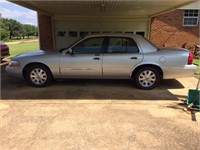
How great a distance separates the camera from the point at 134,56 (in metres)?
6.21

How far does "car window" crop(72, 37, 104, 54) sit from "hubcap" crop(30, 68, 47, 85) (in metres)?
1.22

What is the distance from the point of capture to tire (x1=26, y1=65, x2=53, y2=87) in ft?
21.4

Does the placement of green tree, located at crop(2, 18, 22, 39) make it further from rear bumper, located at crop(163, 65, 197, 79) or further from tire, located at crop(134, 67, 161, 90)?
rear bumper, located at crop(163, 65, 197, 79)

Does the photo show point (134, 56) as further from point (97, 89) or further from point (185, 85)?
point (185, 85)

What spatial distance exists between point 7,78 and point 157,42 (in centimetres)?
952

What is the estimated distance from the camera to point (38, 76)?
259 inches

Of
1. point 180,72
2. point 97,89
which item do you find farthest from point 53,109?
point 180,72

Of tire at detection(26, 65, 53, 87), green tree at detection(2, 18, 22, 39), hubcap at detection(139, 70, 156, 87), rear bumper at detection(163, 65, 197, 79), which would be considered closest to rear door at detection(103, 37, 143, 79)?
hubcap at detection(139, 70, 156, 87)

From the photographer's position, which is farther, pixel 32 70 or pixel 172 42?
pixel 172 42

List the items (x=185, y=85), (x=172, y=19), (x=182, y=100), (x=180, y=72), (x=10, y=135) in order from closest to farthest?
1. (x=10, y=135)
2. (x=182, y=100)
3. (x=180, y=72)
4. (x=185, y=85)
5. (x=172, y=19)

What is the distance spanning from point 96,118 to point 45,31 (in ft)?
30.7

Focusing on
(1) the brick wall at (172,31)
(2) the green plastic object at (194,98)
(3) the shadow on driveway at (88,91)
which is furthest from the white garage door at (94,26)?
(2) the green plastic object at (194,98)

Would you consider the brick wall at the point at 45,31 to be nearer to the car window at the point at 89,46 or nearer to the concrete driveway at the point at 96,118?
the concrete driveway at the point at 96,118

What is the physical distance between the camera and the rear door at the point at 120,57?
623 centimetres
